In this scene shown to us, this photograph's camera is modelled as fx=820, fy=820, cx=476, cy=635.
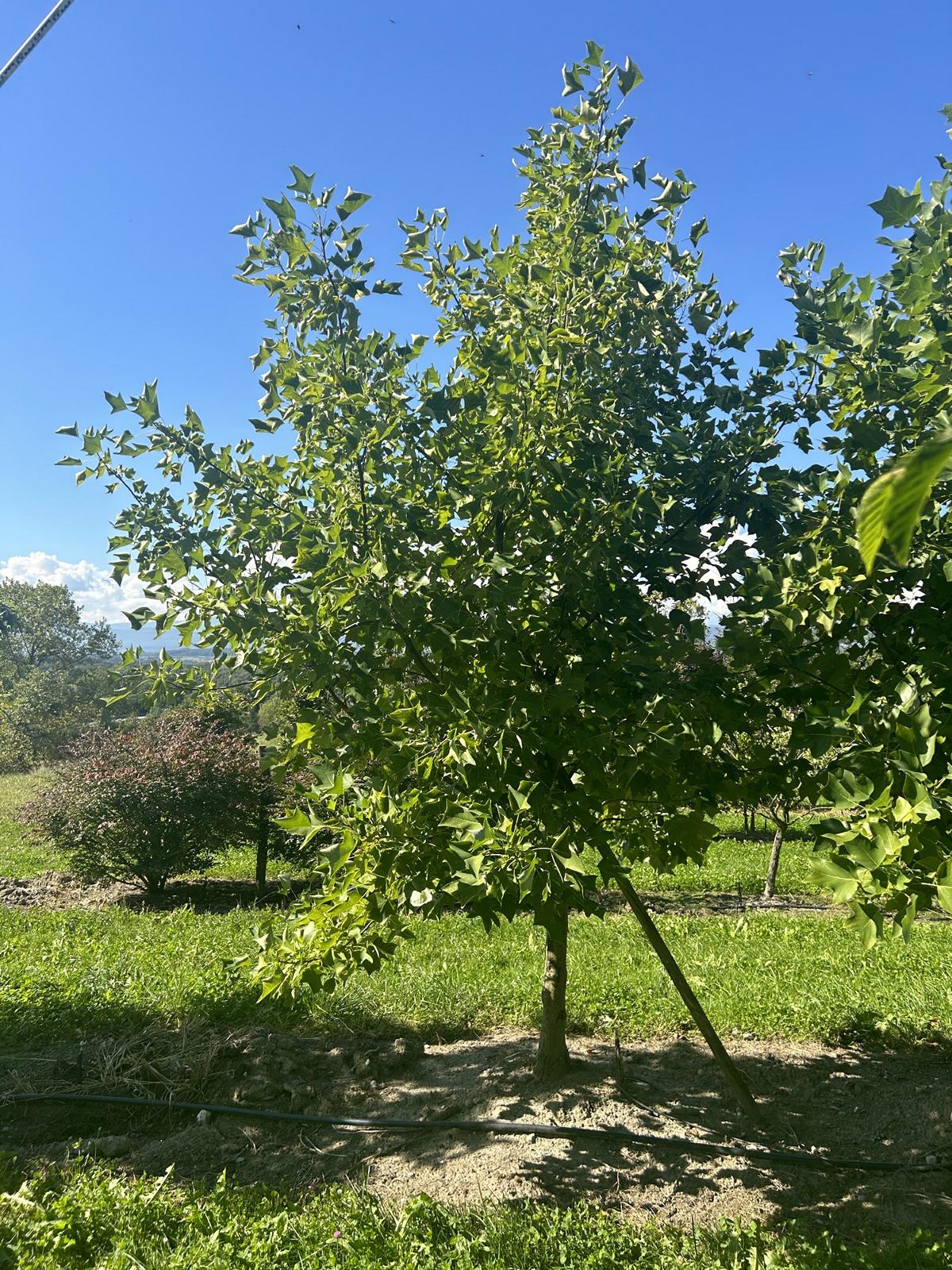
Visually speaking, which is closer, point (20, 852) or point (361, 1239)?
point (361, 1239)

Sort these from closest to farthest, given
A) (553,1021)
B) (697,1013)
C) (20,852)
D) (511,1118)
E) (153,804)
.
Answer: (697,1013), (511,1118), (553,1021), (153,804), (20,852)

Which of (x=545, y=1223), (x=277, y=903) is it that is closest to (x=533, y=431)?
(x=545, y=1223)

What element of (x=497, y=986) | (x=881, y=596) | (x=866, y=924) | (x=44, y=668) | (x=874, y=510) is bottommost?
(x=497, y=986)

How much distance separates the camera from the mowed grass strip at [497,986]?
5113 mm

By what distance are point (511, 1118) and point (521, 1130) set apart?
174 mm

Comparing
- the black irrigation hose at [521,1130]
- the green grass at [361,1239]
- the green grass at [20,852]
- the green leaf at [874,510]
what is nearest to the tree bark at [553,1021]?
the black irrigation hose at [521,1130]

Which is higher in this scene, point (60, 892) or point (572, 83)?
point (572, 83)

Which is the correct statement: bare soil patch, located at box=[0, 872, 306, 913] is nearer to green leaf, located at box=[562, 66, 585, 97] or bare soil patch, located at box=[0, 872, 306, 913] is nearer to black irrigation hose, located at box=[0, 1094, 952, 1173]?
black irrigation hose, located at box=[0, 1094, 952, 1173]

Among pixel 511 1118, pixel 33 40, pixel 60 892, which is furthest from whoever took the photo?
pixel 60 892

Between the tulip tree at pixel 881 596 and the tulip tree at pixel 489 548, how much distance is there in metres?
0.36

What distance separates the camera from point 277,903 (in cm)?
1031

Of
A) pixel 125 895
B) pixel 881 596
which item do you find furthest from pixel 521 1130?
pixel 125 895

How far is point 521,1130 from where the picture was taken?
3.74 metres

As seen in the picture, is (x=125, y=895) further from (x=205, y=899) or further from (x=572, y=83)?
(x=572, y=83)
